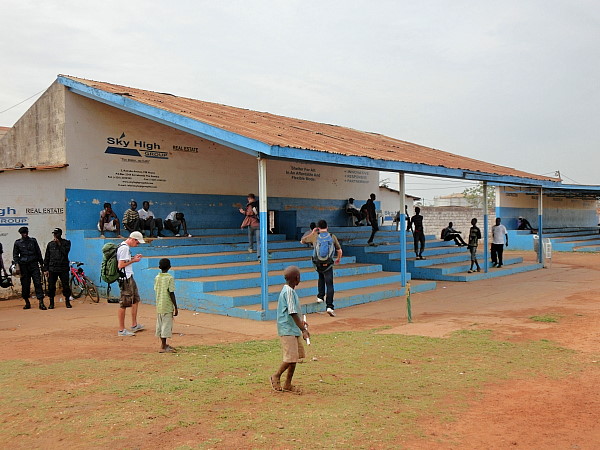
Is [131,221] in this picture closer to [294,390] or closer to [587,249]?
[294,390]

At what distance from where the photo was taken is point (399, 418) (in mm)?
4797

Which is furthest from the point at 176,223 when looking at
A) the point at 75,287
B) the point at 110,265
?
the point at 110,265

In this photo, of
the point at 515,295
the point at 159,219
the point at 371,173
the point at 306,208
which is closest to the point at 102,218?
the point at 159,219

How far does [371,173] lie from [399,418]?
19.6 metres

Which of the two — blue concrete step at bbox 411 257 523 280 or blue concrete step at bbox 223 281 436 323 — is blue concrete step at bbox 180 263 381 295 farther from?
blue concrete step at bbox 411 257 523 280

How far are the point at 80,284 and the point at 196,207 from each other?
4.55 metres

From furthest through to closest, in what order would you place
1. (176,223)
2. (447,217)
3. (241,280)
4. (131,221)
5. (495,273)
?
(447,217) < (495,273) < (176,223) < (131,221) < (241,280)

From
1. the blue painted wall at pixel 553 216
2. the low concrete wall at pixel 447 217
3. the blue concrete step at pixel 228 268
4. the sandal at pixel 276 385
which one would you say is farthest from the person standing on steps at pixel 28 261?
the low concrete wall at pixel 447 217

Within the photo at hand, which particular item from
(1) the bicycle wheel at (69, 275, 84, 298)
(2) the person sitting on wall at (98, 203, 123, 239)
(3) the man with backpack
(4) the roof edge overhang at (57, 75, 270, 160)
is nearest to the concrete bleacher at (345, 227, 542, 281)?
(3) the man with backpack

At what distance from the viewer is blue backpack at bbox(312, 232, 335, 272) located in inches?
417

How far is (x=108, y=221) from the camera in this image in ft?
46.9

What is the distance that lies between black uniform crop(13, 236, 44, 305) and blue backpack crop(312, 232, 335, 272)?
5798mm

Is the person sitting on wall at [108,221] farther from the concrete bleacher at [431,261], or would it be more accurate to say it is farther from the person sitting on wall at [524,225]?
the person sitting on wall at [524,225]

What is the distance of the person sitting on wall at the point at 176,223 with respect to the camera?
1537 centimetres
